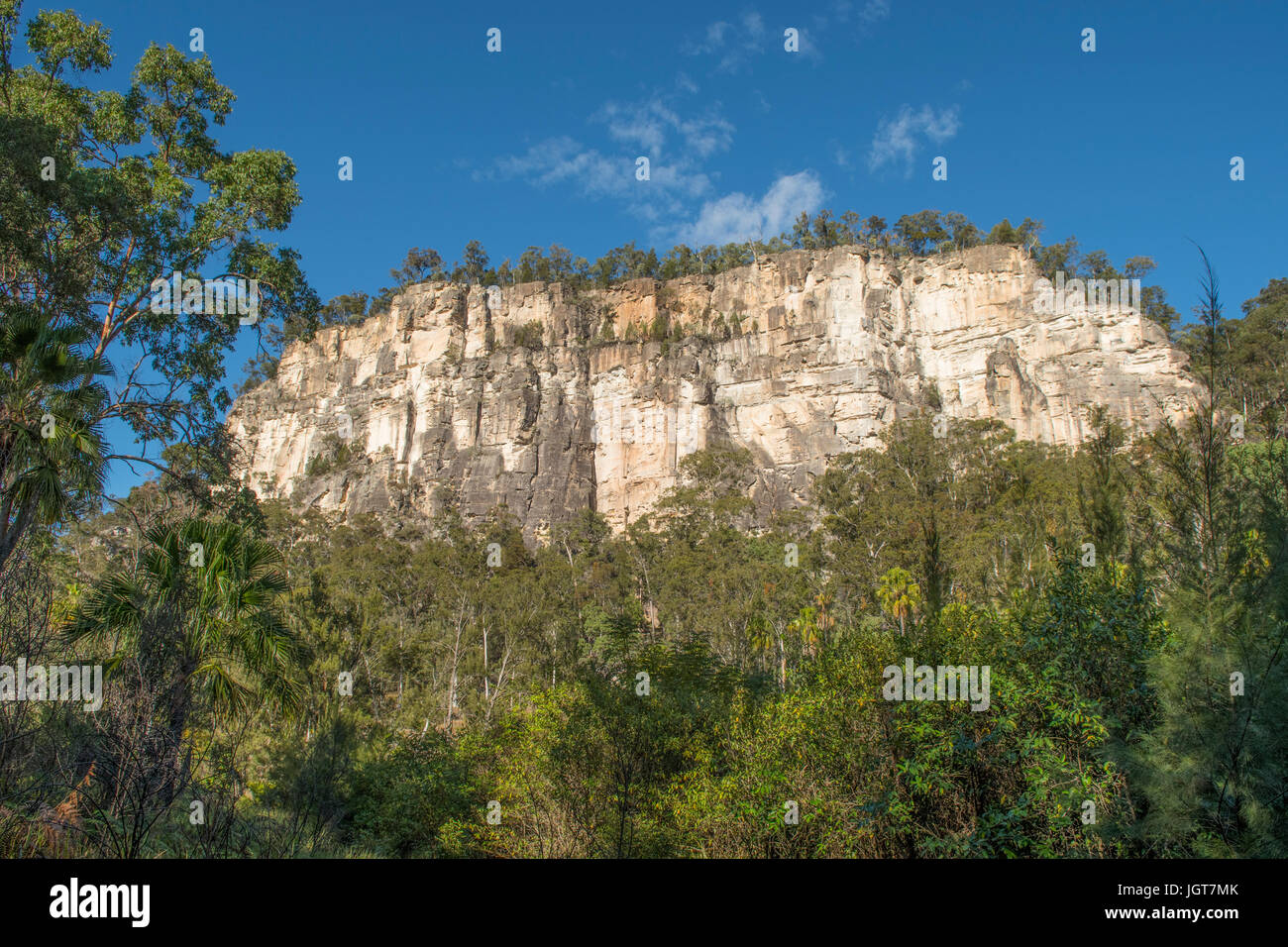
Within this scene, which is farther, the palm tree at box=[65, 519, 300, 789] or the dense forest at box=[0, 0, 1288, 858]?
the palm tree at box=[65, 519, 300, 789]

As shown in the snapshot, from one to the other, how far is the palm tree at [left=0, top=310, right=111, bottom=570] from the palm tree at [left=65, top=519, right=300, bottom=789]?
102cm

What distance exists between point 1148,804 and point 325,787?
9.10 meters

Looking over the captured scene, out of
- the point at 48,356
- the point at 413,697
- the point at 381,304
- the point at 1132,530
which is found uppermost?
the point at 381,304

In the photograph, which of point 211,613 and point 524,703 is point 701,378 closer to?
point 524,703

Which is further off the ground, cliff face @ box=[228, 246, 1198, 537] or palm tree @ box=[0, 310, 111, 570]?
cliff face @ box=[228, 246, 1198, 537]

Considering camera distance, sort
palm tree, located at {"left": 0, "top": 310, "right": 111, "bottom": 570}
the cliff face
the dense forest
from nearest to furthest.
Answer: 1. the dense forest
2. palm tree, located at {"left": 0, "top": 310, "right": 111, "bottom": 570}
3. the cliff face

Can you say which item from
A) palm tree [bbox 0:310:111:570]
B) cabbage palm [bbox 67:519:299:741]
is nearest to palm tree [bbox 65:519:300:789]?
cabbage palm [bbox 67:519:299:741]

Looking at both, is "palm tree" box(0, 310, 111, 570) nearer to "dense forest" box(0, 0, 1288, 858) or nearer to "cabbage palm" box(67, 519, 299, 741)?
"dense forest" box(0, 0, 1288, 858)

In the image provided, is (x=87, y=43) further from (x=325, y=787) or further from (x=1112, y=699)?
(x=1112, y=699)

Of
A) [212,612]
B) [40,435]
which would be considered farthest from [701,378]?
[40,435]

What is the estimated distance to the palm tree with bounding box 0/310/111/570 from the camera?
836 cm

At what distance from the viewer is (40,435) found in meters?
8.48

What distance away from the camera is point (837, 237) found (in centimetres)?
6438
